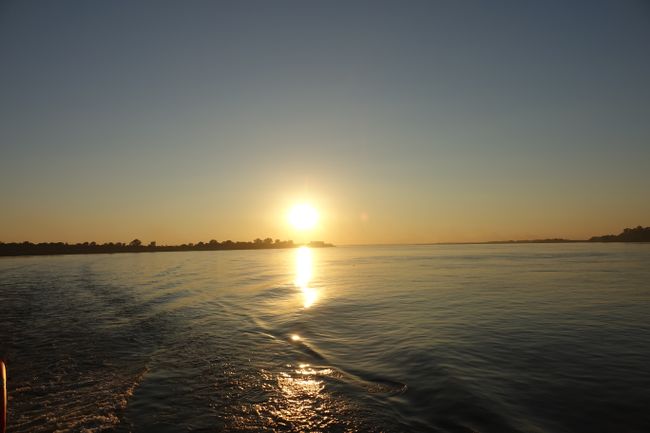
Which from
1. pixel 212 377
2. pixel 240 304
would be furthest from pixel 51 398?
pixel 240 304

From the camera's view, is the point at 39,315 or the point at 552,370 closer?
the point at 552,370

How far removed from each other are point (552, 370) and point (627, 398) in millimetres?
2645

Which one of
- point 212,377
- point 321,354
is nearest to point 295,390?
point 212,377

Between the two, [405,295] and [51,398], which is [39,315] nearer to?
[51,398]

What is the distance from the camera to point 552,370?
44.8ft

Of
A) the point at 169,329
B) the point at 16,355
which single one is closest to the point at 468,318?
the point at 169,329

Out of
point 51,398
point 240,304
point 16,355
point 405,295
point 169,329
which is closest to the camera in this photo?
point 51,398

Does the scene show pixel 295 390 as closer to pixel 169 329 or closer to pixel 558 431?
pixel 558 431

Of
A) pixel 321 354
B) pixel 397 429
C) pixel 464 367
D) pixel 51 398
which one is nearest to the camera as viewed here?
pixel 397 429

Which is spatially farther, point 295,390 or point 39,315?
point 39,315

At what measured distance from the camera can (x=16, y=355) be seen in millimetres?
15227

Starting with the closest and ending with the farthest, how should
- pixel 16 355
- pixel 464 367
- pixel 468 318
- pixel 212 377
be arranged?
pixel 212 377
pixel 464 367
pixel 16 355
pixel 468 318

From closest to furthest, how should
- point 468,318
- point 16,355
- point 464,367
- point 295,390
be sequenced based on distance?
point 295,390, point 464,367, point 16,355, point 468,318

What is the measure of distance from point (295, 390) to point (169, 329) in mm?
12807
